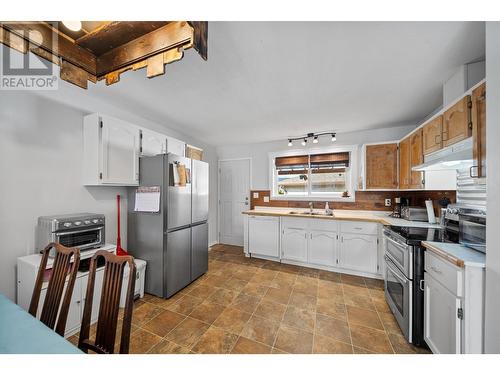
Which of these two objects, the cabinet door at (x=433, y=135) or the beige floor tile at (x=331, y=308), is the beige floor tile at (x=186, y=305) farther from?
the cabinet door at (x=433, y=135)

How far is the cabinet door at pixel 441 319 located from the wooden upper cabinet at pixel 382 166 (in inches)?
67.6

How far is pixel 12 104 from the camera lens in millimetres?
1697

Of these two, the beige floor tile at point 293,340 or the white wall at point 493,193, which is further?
the beige floor tile at point 293,340

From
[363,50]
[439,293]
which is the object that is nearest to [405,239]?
[439,293]

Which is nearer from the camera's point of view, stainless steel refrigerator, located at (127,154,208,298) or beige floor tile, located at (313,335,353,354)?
beige floor tile, located at (313,335,353,354)

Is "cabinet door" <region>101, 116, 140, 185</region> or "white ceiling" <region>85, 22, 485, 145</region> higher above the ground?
"white ceiling" <region>85, 22, 485, 145</region>

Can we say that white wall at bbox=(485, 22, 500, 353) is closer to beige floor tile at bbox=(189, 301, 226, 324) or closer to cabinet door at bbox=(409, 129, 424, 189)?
cabinet door at bbox=(409, 129, 424, 189)

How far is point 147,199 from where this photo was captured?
234cm

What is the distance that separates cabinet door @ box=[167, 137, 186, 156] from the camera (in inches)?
113

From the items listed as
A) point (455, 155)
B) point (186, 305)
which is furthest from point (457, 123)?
point (186, 305)

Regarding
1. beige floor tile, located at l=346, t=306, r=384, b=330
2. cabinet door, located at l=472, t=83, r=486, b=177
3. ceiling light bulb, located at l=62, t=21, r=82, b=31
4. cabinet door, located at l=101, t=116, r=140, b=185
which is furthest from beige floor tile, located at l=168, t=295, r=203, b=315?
cabinet door, located at l=472, t=83, r=486, b=177

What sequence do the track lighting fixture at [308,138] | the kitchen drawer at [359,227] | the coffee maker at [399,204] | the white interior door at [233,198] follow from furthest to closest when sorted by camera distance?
1. the white interior door at [233,198]
2. the track lighting fixture at [308,138]
3. the coffee maker at [399,204]
4. the kitchen drawer at [359,227]

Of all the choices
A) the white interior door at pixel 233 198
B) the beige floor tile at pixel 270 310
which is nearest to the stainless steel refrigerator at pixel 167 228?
the beige floor tile at pixel 270 310

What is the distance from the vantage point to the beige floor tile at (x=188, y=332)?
1.65 meters
